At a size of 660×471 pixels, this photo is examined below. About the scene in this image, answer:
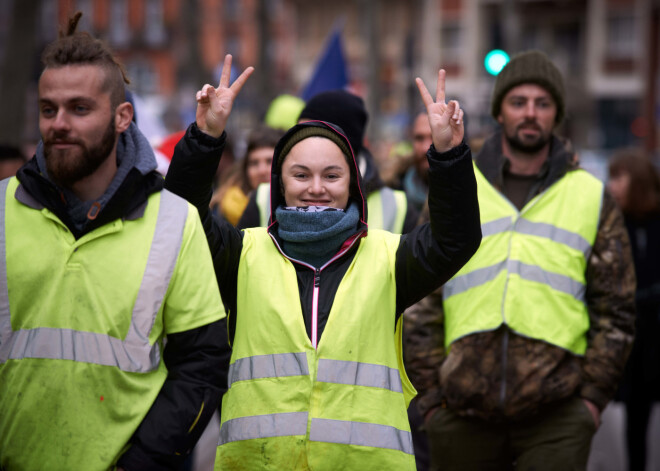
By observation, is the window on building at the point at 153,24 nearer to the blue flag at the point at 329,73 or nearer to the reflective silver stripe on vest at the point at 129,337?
the blue flag at the point at 329,73

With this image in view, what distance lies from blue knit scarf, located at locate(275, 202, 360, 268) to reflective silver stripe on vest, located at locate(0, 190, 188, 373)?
478mm

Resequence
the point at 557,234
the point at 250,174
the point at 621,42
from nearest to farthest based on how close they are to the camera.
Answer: the point at 557,234 < the point at 250,174 < the point at 621,42

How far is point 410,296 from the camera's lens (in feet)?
11.2

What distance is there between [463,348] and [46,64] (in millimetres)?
2273

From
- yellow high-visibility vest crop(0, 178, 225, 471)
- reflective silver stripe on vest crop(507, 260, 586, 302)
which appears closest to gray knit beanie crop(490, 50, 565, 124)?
reflective silver stripe on vest crop(507, 260, 586, 302)

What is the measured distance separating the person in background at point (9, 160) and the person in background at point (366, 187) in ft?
7.12

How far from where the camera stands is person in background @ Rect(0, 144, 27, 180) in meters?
6.25

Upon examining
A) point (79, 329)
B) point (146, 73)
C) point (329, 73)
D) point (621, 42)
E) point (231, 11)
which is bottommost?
point (79, 329)

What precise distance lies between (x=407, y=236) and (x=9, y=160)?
152 inches

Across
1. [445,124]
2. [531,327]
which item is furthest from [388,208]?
Answer: [445,124]

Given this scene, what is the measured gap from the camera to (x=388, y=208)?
16.1 feet

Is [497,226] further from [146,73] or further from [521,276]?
[146,73]

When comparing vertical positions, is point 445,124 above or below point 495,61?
below

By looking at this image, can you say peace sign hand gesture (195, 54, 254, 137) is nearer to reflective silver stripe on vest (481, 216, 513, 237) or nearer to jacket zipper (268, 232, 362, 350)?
jacket zipper (268, 232, 362, 350)
